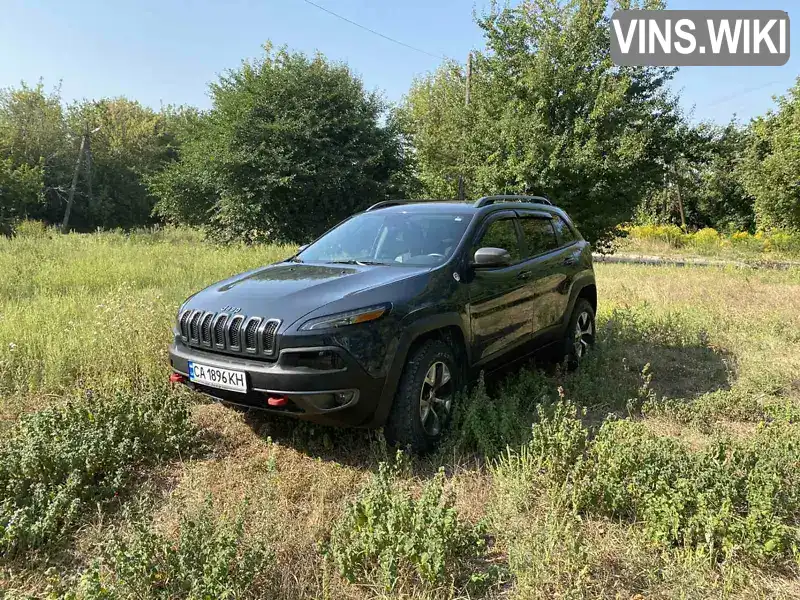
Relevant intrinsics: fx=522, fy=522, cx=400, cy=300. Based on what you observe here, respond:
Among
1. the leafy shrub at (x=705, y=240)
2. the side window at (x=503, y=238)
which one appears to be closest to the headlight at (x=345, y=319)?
the side window at (x=503, y=238)

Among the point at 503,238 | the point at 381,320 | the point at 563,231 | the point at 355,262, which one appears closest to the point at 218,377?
the point at 381,320

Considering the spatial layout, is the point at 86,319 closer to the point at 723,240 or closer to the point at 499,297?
the point at 499,297

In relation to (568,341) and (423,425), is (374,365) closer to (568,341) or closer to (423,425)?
(423,425)

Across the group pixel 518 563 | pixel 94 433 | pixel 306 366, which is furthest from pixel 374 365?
pixel 94 433

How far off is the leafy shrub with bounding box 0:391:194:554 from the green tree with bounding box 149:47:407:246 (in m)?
13.9

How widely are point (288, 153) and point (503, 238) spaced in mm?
14324

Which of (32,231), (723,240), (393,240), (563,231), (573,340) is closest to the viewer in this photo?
(393,240)

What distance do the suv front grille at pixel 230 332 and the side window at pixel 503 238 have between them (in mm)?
1769

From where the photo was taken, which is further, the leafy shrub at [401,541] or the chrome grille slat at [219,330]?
the chrome grille slat at [219,330]

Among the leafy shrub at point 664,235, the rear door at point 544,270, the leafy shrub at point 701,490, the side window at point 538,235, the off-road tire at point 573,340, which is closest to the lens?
the leafy shrub at point 701,490

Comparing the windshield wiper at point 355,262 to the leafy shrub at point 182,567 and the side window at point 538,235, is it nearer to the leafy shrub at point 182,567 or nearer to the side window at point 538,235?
the side window at point 538,235

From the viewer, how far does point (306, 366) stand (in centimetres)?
297

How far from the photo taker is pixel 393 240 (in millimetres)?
4301

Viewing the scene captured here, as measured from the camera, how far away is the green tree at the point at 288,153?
17.2 m
